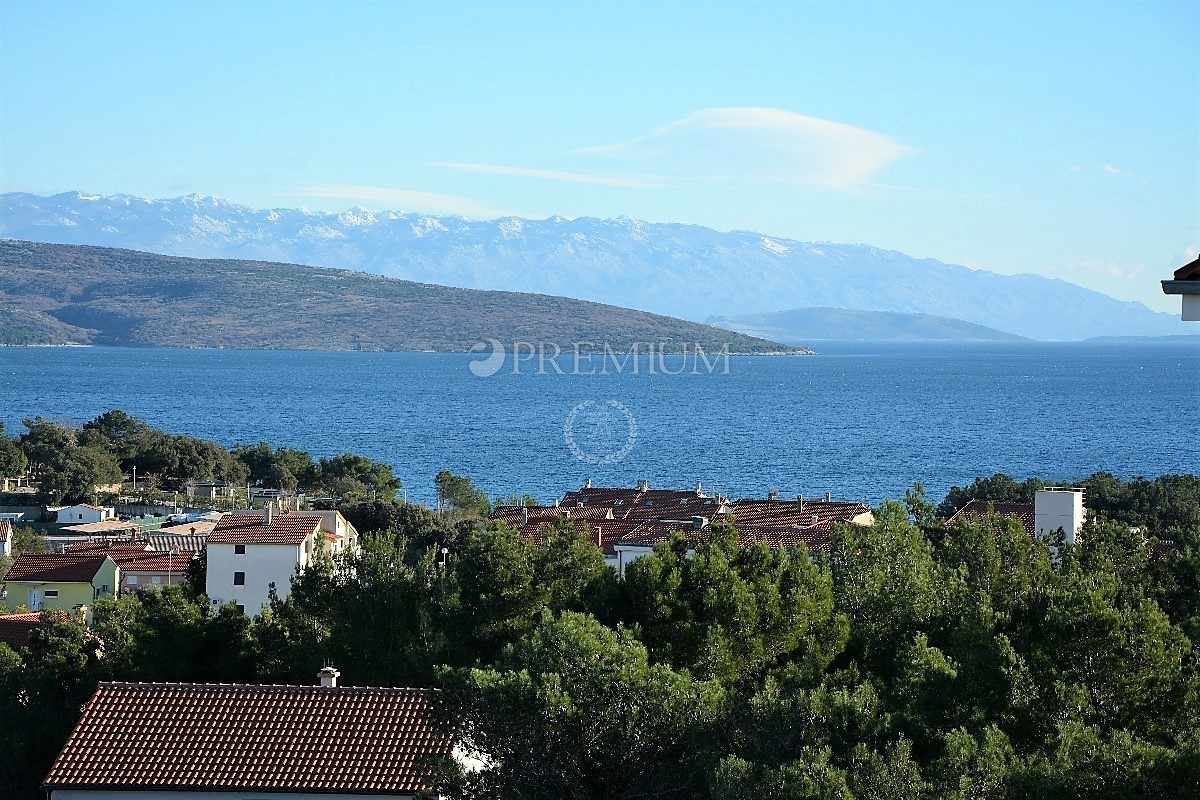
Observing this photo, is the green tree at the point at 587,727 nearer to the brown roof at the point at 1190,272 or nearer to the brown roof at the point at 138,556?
the brown roof at the point at 1190,272

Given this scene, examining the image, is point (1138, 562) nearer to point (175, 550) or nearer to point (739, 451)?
point (175, 550)

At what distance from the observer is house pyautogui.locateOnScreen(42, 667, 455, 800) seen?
40.4 feet

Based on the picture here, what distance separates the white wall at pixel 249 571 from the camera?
29.2 meters

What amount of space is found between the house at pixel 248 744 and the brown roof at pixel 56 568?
18765 mm

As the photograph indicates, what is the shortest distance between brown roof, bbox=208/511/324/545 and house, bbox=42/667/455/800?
16.4 metres

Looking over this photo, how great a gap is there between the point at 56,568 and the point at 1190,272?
2943cm

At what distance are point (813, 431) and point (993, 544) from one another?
86197 mm

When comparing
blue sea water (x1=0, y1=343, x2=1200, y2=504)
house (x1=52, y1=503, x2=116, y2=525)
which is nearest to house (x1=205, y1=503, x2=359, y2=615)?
house (x1=52, y1=503, x2=116, y2=525)

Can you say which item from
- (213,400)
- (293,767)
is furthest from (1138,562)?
(213,400)

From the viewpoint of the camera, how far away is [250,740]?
1277 cm

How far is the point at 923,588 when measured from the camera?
44.0 ft

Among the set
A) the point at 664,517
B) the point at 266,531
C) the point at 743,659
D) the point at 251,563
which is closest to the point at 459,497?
the point at 664,517

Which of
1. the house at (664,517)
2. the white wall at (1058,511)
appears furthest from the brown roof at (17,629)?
the white wall at (1058,511)

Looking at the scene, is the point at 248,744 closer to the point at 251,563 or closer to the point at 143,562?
the point at 251,563
